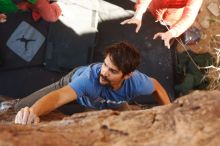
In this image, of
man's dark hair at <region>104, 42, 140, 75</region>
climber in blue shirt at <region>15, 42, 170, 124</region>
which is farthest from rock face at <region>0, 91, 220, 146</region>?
man's dark hair at <region>104, 42, 140, 75</region>

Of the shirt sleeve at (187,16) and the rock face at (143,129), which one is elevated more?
the shirt sleeve at (187,16)

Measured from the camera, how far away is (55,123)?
2.07 metres

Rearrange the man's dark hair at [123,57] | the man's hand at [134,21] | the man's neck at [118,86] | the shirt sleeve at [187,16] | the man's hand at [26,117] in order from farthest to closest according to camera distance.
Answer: the man's hand at [134,21]
the shirt sleeve at [187,16]
the man's neck at [118,86]
the man's dark hair at [123,57]
the man's hand at [26,117]

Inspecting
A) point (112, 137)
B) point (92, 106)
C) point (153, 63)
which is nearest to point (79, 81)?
point (92, 106)

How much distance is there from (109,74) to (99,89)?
0.72ft

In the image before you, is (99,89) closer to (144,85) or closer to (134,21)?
(144,85)

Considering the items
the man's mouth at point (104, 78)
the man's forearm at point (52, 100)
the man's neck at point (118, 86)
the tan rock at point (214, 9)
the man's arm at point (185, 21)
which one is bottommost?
the man's forearm at point (52, 100)

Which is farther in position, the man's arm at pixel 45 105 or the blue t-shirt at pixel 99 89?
the blue t-shirt at pixel 99 89

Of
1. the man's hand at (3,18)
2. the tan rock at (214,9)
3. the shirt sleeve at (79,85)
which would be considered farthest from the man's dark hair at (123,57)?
the tan rock at (214,9)

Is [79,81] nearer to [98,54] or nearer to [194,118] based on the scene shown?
[194,118]

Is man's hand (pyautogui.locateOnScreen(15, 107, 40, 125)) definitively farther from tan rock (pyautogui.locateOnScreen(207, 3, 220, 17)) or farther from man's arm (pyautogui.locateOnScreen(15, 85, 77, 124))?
tan rock (pyautogui.locateOnScreen(207, 3, 220, 17))

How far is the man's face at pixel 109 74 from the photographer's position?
2826 millimetres

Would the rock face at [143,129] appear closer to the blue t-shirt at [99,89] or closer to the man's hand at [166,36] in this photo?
the blue t-shirt at [99,89]

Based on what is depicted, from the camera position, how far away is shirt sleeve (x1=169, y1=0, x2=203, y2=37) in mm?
4297
